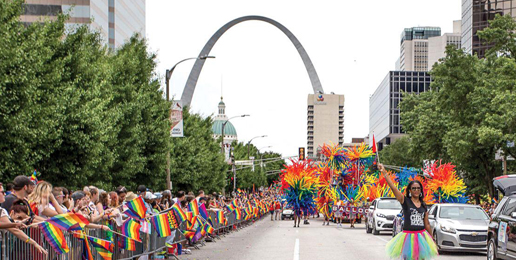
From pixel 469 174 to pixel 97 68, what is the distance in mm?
37542

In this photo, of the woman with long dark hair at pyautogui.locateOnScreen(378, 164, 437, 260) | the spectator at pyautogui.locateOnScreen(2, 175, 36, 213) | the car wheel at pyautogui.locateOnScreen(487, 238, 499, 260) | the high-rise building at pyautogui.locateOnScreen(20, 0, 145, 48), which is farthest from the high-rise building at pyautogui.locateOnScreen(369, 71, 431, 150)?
the spectator at pyautogui.locateOnScreen(2, 175, 36, 213)

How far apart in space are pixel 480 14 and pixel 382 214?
2234 inches

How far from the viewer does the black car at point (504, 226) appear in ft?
45.1

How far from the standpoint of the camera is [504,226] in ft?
46.9

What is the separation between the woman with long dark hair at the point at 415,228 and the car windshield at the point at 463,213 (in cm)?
1043

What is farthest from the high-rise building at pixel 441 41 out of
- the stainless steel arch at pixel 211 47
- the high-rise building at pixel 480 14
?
the high-rise building at pixel 480 14

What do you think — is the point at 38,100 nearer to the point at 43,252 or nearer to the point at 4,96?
the point at 4,96

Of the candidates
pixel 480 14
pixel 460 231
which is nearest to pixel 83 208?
pixel 460 231

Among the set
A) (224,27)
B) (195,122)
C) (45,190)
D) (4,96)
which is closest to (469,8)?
(224,27)

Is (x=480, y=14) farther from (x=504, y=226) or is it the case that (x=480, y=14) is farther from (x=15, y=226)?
(x=15, y=226)

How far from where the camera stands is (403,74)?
14400cm

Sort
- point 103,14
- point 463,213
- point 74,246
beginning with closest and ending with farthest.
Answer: point 74,246 < point 463,213 < point 103,14

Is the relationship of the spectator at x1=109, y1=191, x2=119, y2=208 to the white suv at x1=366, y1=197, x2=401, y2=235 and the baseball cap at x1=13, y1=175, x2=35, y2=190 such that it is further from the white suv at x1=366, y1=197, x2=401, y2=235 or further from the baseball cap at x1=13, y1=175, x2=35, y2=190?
the white suv at x1=366, y1=197, x2=401, y2=235

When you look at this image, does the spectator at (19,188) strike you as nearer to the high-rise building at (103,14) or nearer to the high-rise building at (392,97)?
the high-rise building at (103,14)
